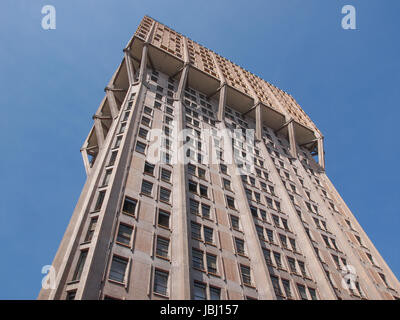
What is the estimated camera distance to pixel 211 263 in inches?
1003

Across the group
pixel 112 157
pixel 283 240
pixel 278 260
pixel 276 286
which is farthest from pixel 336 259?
pixel 112 157

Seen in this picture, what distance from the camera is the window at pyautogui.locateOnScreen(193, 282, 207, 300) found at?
22.4 metres

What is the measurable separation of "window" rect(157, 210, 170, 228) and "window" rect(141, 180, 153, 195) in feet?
7.13

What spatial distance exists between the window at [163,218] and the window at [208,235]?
3.56m

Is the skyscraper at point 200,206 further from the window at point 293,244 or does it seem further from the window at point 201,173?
the window at point 293,244

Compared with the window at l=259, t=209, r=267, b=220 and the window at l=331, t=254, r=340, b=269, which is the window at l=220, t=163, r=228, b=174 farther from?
the window at l=331, t=254, r=340, b=269

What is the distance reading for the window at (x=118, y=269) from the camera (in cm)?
1991

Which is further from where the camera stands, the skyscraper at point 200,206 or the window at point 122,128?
the window at point 122,128

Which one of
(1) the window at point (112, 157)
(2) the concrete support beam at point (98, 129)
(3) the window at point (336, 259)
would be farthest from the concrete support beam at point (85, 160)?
(3) the window at point (336, 259)

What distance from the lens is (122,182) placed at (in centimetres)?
2659

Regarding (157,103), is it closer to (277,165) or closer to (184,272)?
(277,165)

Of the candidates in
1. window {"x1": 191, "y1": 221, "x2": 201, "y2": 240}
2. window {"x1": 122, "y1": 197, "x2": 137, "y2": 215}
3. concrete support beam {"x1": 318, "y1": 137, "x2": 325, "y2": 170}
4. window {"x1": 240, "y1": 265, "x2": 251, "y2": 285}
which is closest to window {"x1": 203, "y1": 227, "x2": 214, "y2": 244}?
window {"x1": 191, "y1": 221, "x2": 201, "y2": 240}

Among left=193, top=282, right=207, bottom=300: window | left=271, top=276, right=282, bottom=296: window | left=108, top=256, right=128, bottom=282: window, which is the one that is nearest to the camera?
left=108, top=256, right=128, bottom=282: window

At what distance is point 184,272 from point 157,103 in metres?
25.2
